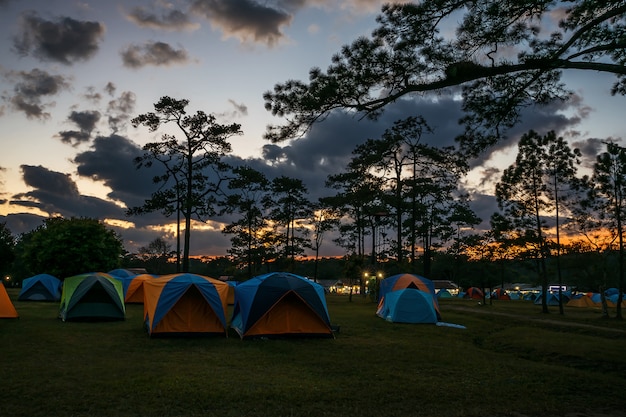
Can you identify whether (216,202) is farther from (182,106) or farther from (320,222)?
(320,222)

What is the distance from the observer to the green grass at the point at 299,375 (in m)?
6.62

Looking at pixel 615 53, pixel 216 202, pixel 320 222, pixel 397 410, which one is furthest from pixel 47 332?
pixel 320 222

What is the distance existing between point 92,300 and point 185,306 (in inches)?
244

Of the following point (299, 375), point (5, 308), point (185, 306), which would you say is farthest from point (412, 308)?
point (5, 308)

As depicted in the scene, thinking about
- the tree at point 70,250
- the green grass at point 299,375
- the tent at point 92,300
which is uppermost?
the tree at point 70,250

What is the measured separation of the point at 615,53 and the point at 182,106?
2839cm

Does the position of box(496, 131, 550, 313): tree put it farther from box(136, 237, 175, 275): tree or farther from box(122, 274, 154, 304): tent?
box(136, 237, 175, 275): tree

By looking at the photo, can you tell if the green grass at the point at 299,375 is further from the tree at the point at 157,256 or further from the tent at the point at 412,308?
the tree at the point at 157,256

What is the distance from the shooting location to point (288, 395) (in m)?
7.15

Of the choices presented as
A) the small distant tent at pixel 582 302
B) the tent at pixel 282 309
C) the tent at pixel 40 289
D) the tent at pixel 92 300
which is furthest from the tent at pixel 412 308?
the small distant tent at pixel 582 302

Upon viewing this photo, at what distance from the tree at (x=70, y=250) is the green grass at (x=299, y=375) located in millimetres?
19497

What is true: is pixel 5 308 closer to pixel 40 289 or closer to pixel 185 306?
pixel 185 306

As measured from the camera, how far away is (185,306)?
14.3 meters

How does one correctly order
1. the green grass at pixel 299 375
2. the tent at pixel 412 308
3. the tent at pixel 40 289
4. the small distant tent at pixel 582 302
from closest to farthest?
the green grass at pixel 299 375
the tent at pixel 412 308
the tent at pixel 40 289
the small distant tent at pixel 582 302
